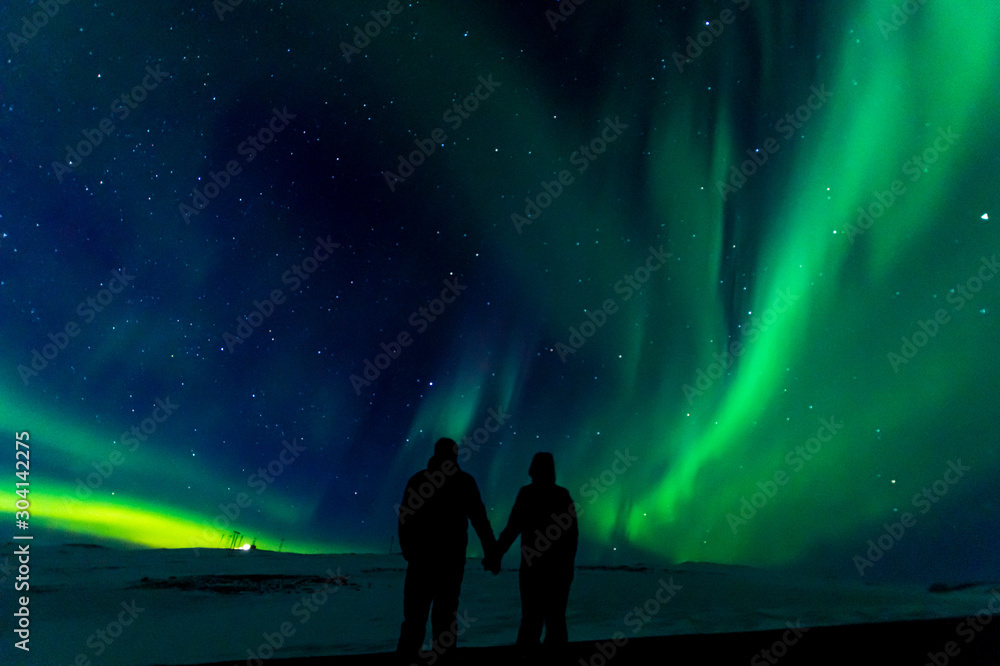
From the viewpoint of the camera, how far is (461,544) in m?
4.64

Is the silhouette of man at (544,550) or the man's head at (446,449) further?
the silhouette of man at (544,550)

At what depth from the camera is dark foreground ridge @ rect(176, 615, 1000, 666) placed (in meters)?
4.68

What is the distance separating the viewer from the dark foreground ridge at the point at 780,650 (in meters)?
4.68

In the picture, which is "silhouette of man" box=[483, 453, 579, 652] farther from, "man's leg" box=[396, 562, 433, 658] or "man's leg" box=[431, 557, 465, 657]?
"man's leg" box=[396, 562, 433, 658]

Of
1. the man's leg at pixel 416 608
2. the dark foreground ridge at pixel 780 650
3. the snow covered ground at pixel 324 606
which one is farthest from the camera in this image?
the snow covered ground at pixel 324 606

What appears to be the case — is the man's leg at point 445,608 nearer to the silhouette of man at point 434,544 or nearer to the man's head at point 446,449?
the silhouette of man at point 434,544

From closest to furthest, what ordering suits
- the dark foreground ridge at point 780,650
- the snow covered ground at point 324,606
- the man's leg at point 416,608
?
the man's leg at point 416,608
the dark foreground ridge at point 780,650
the snow covered ground at point 324,606

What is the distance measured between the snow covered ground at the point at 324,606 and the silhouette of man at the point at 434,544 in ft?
4.53

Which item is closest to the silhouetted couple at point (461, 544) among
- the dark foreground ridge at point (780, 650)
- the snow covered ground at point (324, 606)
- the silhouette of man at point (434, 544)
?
the silhouette of man at point (434, 544)

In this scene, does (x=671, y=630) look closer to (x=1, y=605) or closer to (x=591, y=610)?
(x=591, y=610)

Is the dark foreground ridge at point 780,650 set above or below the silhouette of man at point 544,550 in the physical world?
below

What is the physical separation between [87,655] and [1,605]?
6.44 metres

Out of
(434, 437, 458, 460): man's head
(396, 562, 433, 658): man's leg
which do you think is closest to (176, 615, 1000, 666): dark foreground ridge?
(396, 562, 433, 658): man's leg

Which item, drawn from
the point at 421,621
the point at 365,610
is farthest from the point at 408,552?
the point at 365,610
